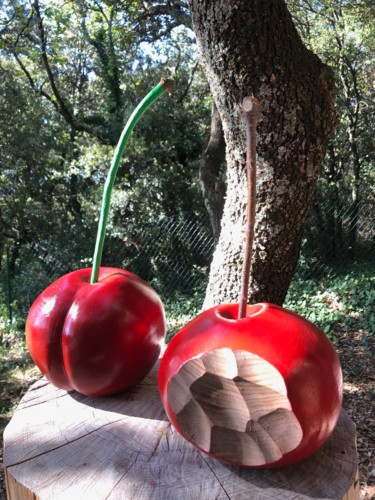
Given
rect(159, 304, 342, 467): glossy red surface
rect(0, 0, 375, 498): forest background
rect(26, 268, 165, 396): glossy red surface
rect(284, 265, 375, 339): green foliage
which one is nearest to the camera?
rect(159, 304, 342, 467): glossy red surface

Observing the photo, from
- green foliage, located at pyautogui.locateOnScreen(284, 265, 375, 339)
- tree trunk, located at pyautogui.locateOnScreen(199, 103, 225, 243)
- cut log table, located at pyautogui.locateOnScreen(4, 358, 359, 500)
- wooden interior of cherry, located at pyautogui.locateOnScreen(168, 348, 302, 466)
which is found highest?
tree trunk, located at pyautogui.locateOnScreen(199, 103, 225, 243)

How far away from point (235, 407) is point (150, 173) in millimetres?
7023

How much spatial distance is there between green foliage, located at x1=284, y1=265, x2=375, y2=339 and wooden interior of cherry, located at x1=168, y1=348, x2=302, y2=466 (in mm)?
3590

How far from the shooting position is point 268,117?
1.45 meters

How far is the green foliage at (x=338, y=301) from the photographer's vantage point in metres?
4.44

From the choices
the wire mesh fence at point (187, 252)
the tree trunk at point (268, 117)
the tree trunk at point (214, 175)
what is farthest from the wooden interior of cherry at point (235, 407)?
the wire mesh fence at point (187, 252)

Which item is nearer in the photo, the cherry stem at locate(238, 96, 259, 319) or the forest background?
the cherry stem at locate(238, 96, 259, 319)

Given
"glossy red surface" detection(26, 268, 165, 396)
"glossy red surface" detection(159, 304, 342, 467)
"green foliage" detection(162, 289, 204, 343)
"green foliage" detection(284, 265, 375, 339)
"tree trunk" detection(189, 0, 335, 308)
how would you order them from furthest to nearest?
"green foliage" detection(162, 289, 204, 343), "green foliage" detection(284, 265, 375, 339), "tree trunk" detection(189, 0, 335, 308), "glossy red surface" detection(26, 268, 165, 396), "glossy red surface" detection(159, 304, 342, 467)

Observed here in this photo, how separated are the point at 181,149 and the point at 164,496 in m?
7.63

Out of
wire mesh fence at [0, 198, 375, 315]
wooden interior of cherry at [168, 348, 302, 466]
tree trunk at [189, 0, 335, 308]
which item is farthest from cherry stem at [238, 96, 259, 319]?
wire mesh fence at [0, 198, 375, 315]

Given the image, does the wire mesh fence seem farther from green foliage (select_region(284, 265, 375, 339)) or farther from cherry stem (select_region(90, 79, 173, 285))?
cherry stem (select_region(90, 79, 173, 285))

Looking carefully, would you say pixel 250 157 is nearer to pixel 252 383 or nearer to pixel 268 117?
pixel 252 383

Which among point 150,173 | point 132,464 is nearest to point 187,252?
point 150,173

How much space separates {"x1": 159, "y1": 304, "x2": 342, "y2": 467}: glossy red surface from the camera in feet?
2.74
